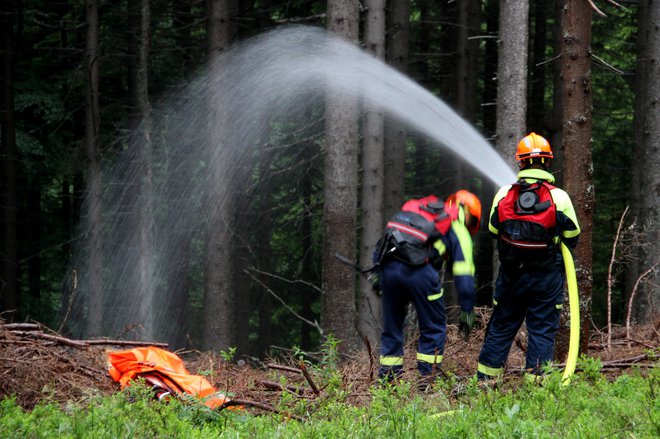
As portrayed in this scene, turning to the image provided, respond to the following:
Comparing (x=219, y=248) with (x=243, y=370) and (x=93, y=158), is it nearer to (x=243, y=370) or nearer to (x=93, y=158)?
(x=93, y=158)

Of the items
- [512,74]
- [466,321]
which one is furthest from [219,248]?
[466,321]

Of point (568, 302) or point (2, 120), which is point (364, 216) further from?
point (2, 120)

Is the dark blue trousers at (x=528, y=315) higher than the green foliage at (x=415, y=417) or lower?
higher

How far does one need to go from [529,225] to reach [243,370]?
381 cm

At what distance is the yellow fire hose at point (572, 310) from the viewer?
7523 mm

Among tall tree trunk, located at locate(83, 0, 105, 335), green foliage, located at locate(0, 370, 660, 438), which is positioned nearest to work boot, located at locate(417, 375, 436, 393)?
green foliage, located at locate(0, 370, 660, 438)

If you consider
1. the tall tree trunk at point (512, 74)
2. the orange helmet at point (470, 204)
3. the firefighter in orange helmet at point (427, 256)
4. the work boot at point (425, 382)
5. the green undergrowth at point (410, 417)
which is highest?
the tall tree trunk at point (512, 74)

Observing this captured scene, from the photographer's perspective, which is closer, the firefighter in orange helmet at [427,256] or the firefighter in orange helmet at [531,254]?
the firefighter in orange helmet at [531,254]

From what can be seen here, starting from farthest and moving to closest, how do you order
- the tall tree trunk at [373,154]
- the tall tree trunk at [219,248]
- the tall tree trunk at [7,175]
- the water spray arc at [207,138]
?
the tall tree trunk at [7,175] < the tall tree trunk at [219,248] < the tall tree trunk at [373,154] < the water spray arc at [207,138]

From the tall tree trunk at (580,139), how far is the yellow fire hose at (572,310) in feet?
1.08

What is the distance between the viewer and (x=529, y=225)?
24.1ft

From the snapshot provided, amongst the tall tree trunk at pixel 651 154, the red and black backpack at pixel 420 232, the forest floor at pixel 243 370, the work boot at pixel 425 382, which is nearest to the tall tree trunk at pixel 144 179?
the forest floor at pixel 243 370

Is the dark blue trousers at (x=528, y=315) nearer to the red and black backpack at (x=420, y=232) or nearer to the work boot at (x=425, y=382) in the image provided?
the work boot at (x=425, y=382)

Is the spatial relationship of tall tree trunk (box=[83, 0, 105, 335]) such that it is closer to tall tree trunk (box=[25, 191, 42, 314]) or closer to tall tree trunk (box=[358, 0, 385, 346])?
Result: tall tree trunk (box=[25, 191, 42, 314])
